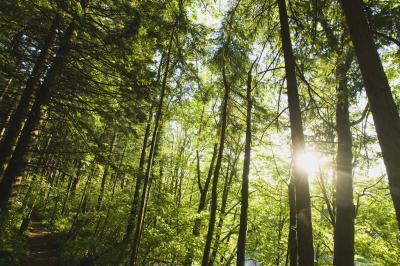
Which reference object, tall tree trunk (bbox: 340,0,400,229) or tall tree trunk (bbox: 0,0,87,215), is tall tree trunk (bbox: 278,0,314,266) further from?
tall tree trunk (bbox: 0,0,87,215)

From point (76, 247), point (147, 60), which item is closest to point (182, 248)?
point (76, 247)

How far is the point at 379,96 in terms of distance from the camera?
96.5 inches

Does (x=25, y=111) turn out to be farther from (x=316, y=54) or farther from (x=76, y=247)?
(x=76, y=247)

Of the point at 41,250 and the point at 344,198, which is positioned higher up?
the point at 344,198

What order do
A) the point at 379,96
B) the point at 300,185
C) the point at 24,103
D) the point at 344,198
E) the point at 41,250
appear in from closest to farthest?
the point at 379,96 < the point at 300,185 < the point at 344,198 < the point at 24,103 < the point at 41,250

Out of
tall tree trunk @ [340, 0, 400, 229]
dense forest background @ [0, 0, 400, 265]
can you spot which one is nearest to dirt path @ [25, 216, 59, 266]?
dense forest background @ [0, 0, 400, 265]

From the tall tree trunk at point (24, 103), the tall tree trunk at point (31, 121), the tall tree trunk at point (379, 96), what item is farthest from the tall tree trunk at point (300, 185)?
the tall tree trunk at point (24, 103)

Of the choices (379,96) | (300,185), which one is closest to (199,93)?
(300,185)

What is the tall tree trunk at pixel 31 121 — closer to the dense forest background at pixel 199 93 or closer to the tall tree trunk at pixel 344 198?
the dense forest background at pixel 199 93

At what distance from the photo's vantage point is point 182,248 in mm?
10812

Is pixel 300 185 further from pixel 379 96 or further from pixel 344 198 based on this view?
pixel 344 198

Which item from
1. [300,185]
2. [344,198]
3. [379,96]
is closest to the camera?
[379,96]

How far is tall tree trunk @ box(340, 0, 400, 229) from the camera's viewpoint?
7.39 feet

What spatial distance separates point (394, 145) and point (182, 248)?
10044 millimetres
